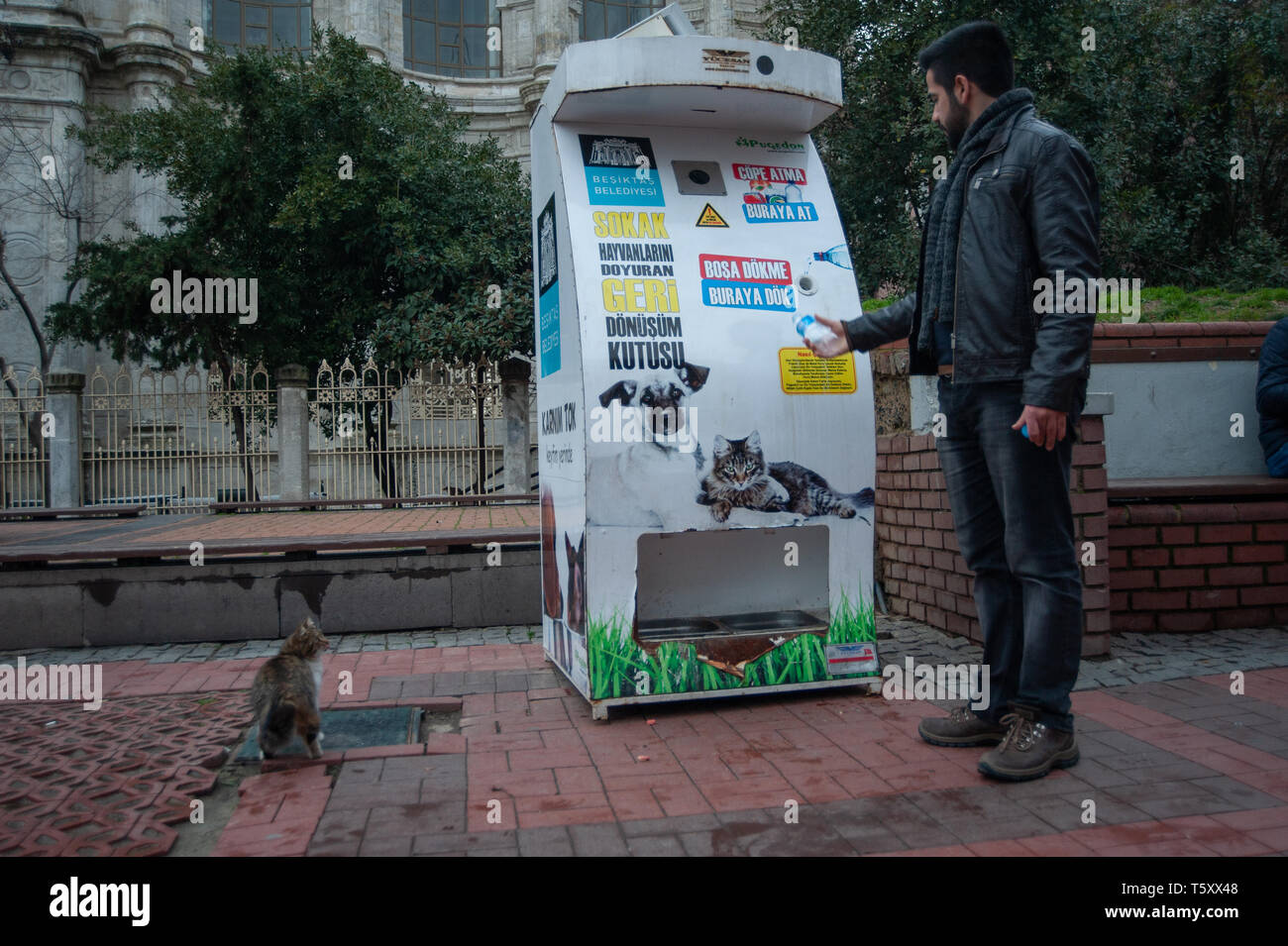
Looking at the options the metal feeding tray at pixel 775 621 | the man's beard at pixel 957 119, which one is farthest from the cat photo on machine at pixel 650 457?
the man's beard at pixel 957 119

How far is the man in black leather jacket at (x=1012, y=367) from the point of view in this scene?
3100 mm

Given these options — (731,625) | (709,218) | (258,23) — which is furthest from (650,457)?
(258,23)

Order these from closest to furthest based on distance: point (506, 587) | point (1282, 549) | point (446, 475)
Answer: point (1282, 549)
point (506, 587)
point (446, 475)

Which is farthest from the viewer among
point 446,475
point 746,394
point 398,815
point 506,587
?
point 446,475

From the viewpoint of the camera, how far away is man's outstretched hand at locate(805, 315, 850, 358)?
148 inches

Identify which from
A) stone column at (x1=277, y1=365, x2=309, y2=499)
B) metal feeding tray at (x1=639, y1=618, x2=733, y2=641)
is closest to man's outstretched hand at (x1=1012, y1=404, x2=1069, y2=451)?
metal feeding tray at (x1=639, y1=618, x2=733, y2=641)

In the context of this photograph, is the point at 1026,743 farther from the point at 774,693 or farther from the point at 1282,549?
the point at 1282,549

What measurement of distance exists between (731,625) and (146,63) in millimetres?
28768

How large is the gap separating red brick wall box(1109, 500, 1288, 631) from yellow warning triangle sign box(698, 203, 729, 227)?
2.76m

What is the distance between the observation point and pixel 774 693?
4234 millimetres

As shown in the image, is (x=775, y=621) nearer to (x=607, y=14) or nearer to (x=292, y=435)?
(x=292, y=435)

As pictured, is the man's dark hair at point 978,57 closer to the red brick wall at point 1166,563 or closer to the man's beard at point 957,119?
the man's beard at point 957,119

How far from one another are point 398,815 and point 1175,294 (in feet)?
26.7
